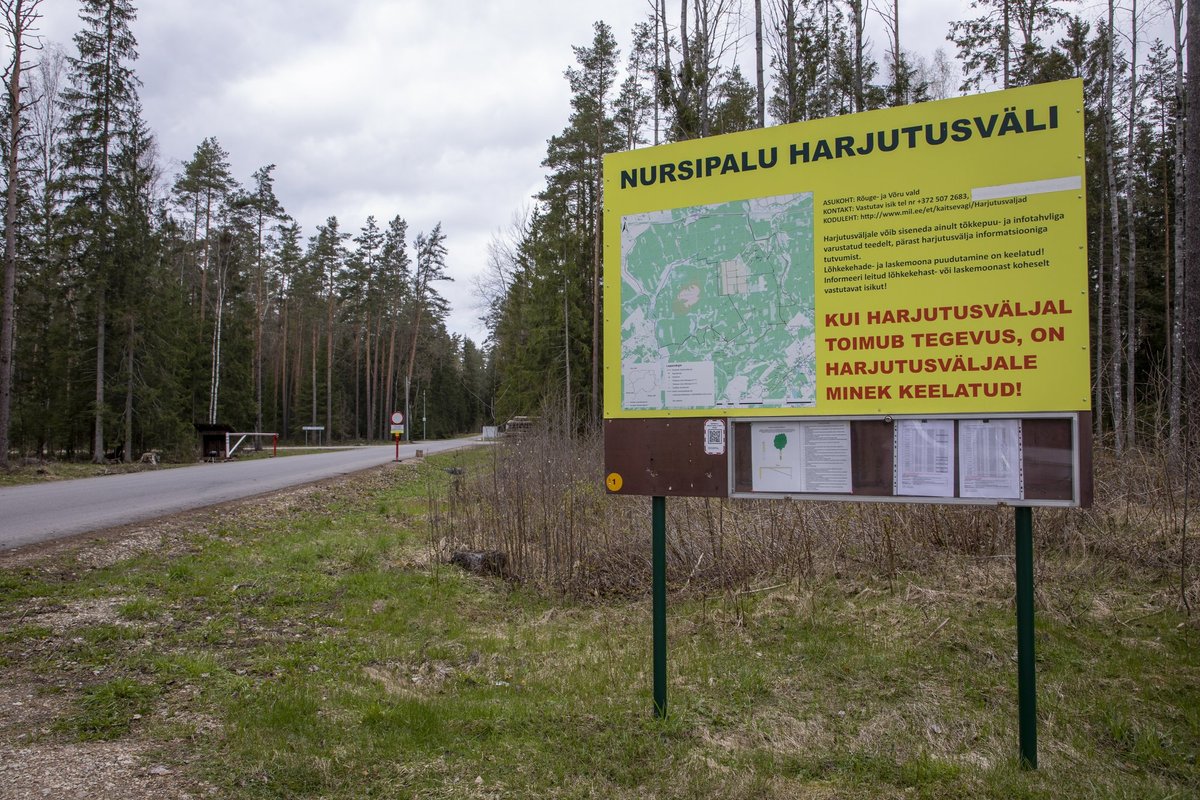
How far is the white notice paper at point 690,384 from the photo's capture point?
3596 millimetres

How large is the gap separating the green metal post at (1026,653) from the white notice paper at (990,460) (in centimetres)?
14

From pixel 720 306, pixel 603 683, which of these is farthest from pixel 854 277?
pixel 603 683

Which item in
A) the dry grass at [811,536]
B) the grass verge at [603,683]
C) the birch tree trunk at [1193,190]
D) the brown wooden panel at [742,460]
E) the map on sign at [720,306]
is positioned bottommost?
the grass verge at [603,683]

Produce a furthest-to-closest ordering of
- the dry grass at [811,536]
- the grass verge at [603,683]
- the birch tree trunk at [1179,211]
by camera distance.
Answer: the birch tree trunk at [1179,211] → the dry grass at [811,536] → the grass verge at [603,683]

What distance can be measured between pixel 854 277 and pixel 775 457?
36.2 inches

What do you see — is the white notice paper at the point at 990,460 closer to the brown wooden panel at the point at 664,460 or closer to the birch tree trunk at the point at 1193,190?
the brown wooden panel at the point at 664,460

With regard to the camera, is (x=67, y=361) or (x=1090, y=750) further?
(x=67, y=361)

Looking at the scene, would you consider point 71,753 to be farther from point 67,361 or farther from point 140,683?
point 67,361

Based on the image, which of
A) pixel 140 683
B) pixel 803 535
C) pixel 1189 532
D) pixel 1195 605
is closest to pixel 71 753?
pixel 140 683

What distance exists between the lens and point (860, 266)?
10.9 feet

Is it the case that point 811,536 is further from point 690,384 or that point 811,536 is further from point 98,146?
point 98,146

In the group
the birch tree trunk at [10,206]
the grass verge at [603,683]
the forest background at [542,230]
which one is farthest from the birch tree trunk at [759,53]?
the birch tree trunk at [10,206]

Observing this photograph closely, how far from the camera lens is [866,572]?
6.46 metres

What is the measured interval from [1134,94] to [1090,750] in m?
24.9
